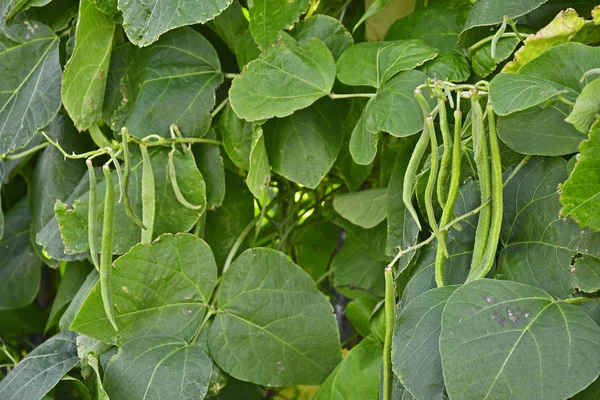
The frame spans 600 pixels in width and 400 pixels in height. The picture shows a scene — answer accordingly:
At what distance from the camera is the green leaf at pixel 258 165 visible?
707 mm

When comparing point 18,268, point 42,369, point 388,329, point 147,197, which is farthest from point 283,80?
point 18,268

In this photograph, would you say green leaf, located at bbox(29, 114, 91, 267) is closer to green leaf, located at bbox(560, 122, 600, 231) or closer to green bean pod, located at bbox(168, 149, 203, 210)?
green bean pod, located at bbox(168, 149, 203, 210)

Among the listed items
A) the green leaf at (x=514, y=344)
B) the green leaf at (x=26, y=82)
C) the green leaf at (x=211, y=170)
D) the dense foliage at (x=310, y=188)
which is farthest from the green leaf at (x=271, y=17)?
the green leaf at (x=514, y=344)

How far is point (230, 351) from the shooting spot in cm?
71

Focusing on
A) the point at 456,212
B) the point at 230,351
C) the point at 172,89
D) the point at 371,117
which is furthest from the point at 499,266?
the point at 172,89

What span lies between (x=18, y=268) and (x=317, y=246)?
0.41 metres

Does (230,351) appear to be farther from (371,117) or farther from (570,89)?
(570,89)

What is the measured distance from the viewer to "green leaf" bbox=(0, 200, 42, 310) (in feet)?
3.18

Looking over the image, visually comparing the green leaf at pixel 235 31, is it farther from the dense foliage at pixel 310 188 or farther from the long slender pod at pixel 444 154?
the long slender pod at pixel 444 154

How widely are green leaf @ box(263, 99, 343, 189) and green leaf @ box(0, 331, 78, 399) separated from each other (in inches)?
11.7

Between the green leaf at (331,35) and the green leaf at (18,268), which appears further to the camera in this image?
the green leaf at (18,268)

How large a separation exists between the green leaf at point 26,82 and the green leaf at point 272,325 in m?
0.28

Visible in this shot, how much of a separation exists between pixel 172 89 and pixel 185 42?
57 millimetres

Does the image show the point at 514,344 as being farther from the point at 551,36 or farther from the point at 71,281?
the point at 71,281
